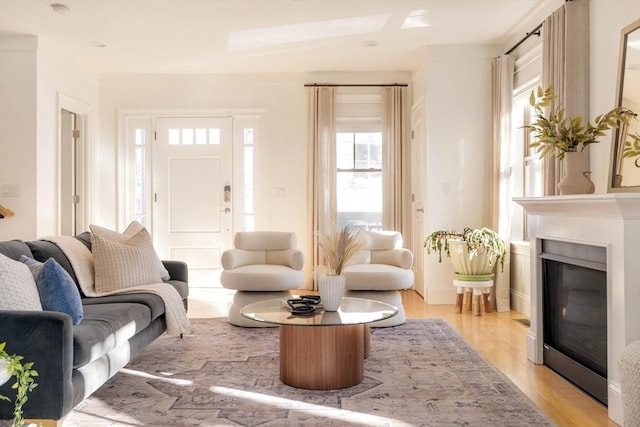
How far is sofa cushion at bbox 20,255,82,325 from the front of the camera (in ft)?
8.11

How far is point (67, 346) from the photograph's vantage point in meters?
2.12

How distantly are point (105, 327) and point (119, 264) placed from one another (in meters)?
1.01

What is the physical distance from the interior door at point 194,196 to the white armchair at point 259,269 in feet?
6.04

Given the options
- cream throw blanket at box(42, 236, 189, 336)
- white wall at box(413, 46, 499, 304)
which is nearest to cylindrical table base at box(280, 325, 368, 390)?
cream throw blanket at box(42, 236, 189, 336)

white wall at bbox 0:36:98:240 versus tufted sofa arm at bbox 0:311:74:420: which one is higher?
white wall at bbox 0:36:98:240

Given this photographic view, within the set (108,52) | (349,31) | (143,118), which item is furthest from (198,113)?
(349,31)

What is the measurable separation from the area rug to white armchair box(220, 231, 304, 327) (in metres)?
0.69

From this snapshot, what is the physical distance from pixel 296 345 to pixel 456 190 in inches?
130

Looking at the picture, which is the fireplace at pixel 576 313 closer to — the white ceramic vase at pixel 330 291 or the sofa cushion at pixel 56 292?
the white ceramic vase at pixel 330 291

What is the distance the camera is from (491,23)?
4965 mm

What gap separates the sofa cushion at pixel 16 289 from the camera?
2240 millimetres

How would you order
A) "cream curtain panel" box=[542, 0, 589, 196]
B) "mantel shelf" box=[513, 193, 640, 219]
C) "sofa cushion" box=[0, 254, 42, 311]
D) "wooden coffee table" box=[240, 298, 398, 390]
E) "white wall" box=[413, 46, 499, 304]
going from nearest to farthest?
"sofa cushion" box=[0, 254, 42, 311] < "mantel shelf" box=[513, 193, 640, 219] < "wooden coffee table" box=[240, 298, 398, 390] < "cream curtain panel" box=[542, 0, 589, 196] < "white wall" box=[413, 46, 499, 304]

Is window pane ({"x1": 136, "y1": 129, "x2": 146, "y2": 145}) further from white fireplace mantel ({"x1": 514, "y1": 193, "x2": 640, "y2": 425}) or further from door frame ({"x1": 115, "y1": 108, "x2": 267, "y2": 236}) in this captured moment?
white fireplace mantel ({"x1": 514, "y1": 193, "x2": 640, "y2": 425})

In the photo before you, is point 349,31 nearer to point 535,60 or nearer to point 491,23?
point 491,23
